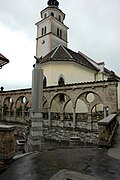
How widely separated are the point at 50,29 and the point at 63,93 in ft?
57.4

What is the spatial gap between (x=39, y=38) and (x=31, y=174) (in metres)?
32.4

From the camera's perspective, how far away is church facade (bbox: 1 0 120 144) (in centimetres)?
1673

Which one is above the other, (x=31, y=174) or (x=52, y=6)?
(x=52, y=6)

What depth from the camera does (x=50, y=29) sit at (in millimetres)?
32562

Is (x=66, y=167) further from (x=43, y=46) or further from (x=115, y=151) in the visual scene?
(x=43, y=46)

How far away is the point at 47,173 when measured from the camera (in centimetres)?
421

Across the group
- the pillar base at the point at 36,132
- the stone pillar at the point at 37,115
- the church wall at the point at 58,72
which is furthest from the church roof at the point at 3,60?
the church wall at the point at 58,72

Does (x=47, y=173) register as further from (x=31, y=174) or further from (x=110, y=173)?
(x=110, y=173)

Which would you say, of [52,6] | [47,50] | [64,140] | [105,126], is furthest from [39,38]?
→ [105,126]

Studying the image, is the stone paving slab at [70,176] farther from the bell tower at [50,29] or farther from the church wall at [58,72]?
the bell tower at [50,29]

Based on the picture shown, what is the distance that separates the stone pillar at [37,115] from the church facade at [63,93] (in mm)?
839

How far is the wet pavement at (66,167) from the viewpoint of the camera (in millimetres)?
4032

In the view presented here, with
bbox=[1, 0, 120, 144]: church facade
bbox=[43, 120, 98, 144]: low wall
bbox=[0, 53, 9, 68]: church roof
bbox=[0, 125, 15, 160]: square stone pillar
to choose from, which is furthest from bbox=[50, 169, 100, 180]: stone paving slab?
bbox=[43, 120, 98, 144]: low wall

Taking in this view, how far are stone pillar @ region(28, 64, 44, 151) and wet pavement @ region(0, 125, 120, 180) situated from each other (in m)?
2.26
